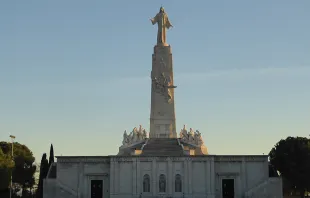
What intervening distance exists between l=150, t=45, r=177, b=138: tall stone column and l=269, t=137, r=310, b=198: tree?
1510 cm

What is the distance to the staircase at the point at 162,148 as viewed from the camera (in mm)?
57175

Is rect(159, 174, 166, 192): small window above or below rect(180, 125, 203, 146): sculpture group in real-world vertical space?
below

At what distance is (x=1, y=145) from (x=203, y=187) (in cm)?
3575

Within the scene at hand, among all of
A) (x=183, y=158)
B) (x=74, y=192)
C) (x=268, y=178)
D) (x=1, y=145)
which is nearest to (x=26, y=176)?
(x=1, y=145)

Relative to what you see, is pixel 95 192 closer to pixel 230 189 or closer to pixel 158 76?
pixel 230 189

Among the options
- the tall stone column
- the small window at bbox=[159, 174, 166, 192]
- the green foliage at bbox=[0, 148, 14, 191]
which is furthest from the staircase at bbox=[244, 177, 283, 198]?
the green foliage at bbox=[0, 148, 14, 191]

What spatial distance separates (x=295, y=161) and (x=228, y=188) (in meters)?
10.3

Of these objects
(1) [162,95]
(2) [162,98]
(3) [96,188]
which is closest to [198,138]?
(2) [162,98]

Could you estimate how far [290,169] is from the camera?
2420 inches

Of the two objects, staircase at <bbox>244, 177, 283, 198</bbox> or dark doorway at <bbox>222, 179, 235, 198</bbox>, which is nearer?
staircase at <bbox>244, 177, 283, 198</bbox>

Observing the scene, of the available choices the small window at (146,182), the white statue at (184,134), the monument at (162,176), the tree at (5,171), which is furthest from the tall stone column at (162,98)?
the tree at (5,171)

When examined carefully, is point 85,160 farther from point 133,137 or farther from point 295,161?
point 295,161

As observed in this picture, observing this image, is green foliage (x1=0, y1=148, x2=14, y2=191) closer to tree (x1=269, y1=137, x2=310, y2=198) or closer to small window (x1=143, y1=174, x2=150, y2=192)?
small window (x1=143, y1=174, x2=150, y2=192)

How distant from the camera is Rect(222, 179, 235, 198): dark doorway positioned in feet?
184
